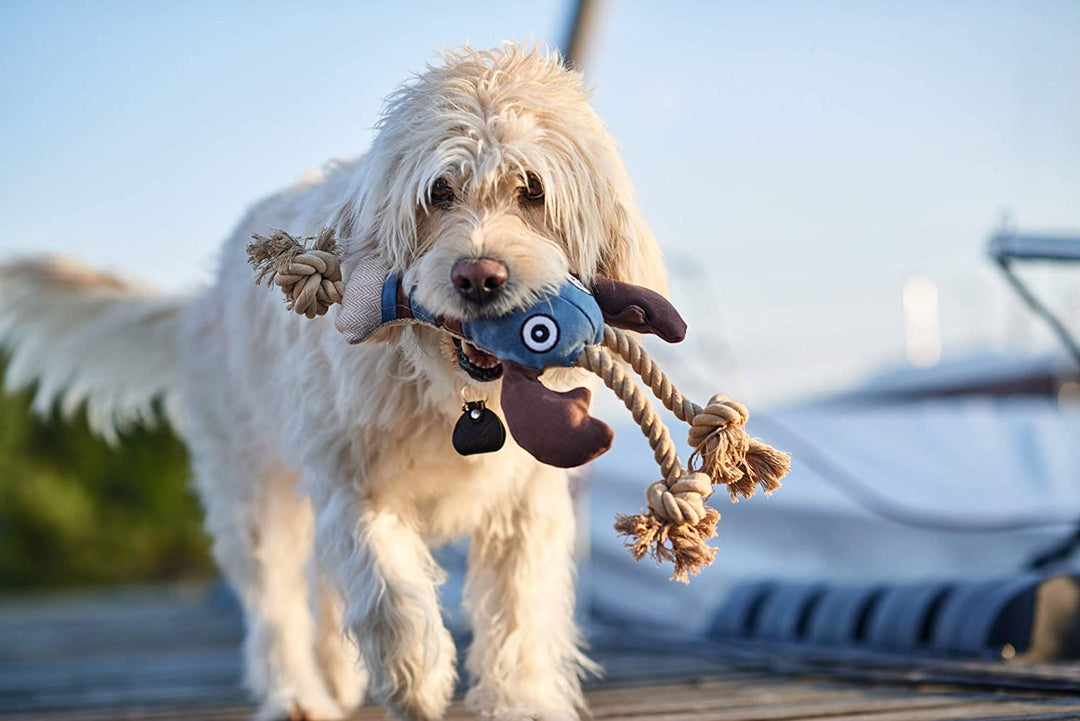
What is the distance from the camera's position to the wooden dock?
337 centimetres

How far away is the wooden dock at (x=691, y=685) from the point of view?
3.37 meters

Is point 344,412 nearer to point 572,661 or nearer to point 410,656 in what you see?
point 410,656

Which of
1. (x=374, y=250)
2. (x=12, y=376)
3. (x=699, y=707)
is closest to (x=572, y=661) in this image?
(x=699, y=707)

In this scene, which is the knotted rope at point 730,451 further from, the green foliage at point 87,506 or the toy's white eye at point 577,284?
the green foliage at point 87,506

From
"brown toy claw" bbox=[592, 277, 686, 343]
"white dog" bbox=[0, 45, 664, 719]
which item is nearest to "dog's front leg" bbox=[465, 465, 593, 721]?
"white dog" bbox=[0, 45, 664, 719]

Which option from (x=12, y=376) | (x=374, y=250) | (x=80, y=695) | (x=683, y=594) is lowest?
(x=80, y=695)

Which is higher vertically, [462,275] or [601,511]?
[462,275]

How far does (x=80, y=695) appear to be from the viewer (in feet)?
16.2

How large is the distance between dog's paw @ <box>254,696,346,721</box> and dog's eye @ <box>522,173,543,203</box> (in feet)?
7.36

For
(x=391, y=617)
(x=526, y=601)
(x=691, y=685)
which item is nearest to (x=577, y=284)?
(x=391, y=617)

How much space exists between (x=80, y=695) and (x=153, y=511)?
1465cm

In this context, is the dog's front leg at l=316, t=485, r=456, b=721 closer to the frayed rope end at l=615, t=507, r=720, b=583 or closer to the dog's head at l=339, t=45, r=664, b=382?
the dog's head at l=339, t=45, r=664, b=382

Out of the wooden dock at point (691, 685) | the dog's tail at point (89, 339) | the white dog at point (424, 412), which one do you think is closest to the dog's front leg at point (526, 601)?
the white dog at point (424, 412)

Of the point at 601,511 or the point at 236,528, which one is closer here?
the point at 236,528
